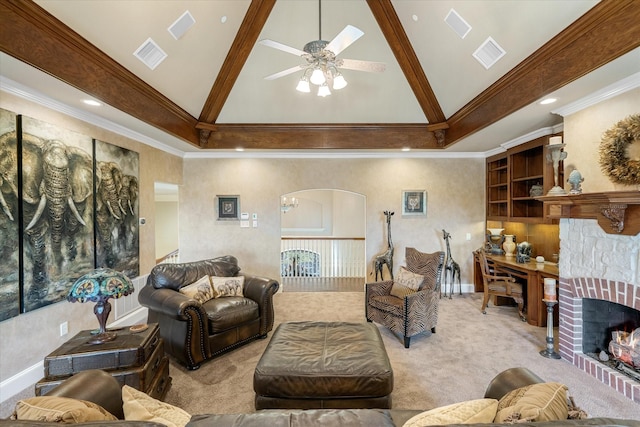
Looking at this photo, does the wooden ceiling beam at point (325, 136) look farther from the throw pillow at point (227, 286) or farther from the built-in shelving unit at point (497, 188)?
the throw pillow at point (227, 286)

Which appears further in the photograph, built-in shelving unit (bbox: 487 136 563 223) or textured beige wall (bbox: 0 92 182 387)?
built-in shelving unit (bbox: 487 136 563 223)

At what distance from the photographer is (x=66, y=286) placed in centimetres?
309

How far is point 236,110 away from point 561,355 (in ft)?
17.4

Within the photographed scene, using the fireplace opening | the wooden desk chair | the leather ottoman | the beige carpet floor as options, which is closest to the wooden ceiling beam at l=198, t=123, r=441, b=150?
the wooden desk chair

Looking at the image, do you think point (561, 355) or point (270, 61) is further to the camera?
point (270, 61)

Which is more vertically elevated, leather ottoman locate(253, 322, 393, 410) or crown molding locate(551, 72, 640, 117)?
Answer: crown molding locate(551, 72, 640, 117)

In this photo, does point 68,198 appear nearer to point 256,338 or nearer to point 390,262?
point 256,338

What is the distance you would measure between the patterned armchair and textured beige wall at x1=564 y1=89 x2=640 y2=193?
1.74 meters

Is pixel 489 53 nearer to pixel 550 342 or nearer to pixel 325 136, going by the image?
pixel 325 136

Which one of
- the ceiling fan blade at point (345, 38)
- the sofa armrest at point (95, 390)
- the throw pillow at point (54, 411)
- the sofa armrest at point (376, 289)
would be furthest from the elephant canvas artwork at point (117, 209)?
the sofa armrest at point (376, 289)

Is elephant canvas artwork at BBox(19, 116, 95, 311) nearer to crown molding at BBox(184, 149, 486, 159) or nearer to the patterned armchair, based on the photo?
crown molding at BBox(184, 149, 486, 159)

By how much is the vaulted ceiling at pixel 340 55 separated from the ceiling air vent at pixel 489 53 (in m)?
0.06

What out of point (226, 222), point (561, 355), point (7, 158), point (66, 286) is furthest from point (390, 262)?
point (7, 158)

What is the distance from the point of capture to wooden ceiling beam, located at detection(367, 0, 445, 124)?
11.3ft
